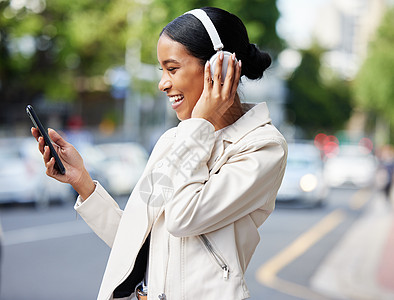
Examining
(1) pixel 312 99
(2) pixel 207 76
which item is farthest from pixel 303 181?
(1) pixel 312 99

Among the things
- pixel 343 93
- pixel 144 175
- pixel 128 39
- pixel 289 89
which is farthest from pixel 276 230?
pixel 343 93

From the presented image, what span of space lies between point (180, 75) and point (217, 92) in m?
0.14

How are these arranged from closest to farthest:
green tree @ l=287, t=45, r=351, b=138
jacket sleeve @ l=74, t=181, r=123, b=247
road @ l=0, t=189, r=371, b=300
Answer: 1. jacket sleeve @ l=74, t=181, r=123, b=247
2. road @ l=0, t=189, r=371, b=300
3. green tree @ l=287, t=45, r=351, b=138

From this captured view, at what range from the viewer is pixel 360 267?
8.62 metres

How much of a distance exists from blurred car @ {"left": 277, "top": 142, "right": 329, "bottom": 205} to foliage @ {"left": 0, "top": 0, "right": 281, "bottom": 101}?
3863 millimetres

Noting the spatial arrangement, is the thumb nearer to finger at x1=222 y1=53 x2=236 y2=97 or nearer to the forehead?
the forehead

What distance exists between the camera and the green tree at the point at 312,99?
57344 millimetres

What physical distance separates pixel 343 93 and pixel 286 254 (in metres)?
57.4

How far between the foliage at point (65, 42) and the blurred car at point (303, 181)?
3863 millimetres

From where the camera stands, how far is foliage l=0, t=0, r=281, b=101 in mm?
24156

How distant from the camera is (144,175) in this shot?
6.38 ft

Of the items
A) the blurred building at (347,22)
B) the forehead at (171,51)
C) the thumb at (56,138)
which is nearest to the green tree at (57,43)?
the thumb at (56,138)

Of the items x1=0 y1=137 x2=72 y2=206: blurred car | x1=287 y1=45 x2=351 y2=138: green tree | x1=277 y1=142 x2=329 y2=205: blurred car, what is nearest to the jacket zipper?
x1=0 y1=137 x2=72 y2=206: blurred car

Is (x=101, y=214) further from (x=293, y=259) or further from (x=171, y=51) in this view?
(x=293, y=259)
